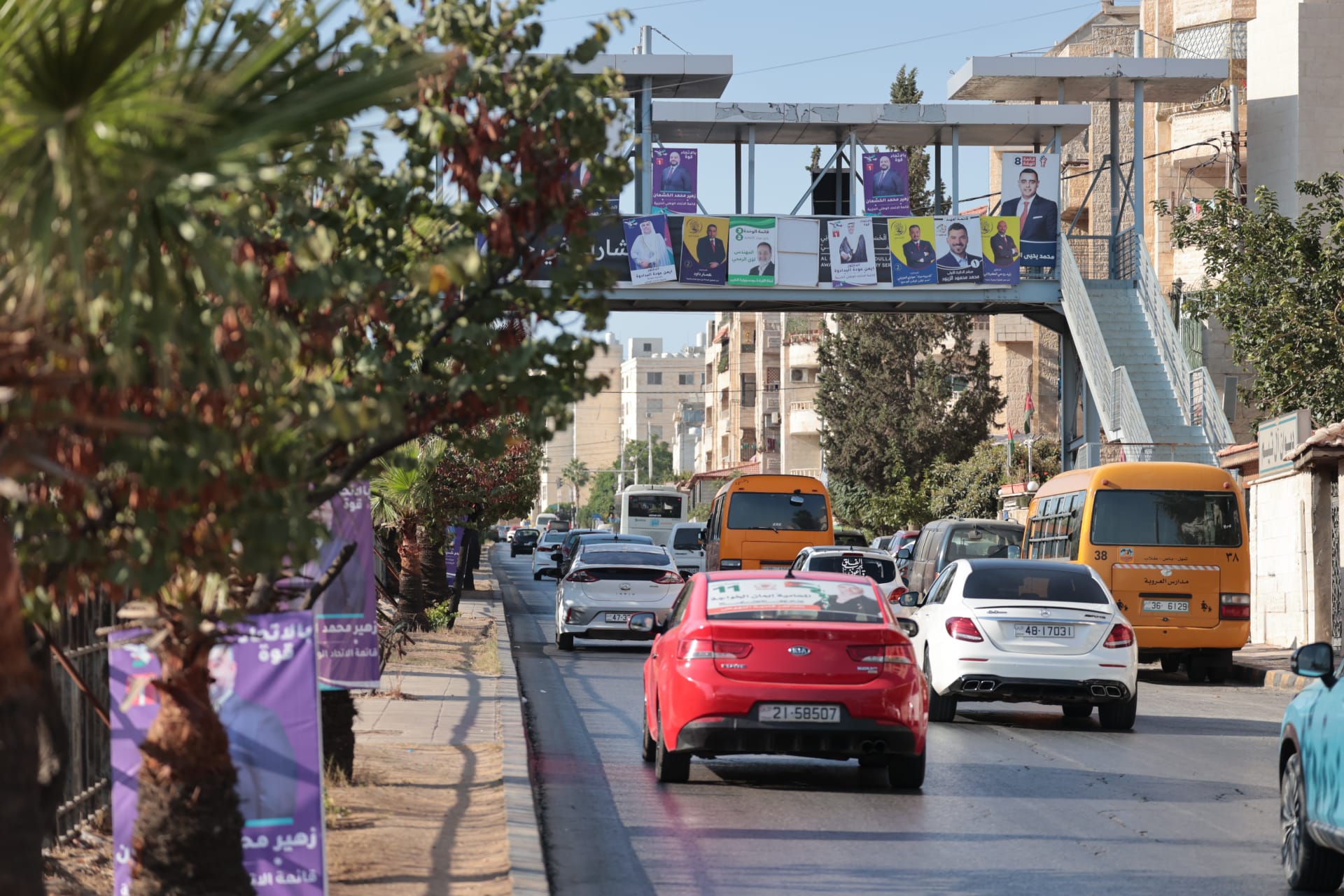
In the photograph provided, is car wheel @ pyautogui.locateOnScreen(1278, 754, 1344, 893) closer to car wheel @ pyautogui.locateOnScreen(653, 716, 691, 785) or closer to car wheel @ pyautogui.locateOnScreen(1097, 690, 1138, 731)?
car wheel @ pyautogui.locateOnScreen(653, 716, 691, 785)

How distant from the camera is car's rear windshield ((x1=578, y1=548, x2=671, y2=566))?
25922mm

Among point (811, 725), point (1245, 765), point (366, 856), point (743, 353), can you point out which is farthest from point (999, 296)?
point (743, 353)

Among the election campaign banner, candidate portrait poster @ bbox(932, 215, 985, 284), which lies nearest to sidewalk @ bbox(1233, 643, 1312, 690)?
the election campaign banner

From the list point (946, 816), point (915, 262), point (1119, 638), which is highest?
point (915, 262)

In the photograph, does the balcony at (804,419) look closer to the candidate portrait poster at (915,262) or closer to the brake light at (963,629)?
the candidate portrait poster at (915,262)

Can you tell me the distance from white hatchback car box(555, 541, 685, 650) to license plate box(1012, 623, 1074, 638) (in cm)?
968

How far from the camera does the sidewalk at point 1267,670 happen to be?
21.9 m

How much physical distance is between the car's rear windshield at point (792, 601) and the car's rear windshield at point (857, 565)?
15170 millimetres

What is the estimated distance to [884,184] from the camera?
43031 mm

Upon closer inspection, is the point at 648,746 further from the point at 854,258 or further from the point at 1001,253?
the point at 1001,253

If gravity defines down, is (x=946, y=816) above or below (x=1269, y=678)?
above

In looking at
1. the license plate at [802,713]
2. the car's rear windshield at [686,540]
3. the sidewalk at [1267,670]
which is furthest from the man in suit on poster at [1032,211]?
the license plate at [802,713]

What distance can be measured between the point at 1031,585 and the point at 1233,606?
7.67 meters

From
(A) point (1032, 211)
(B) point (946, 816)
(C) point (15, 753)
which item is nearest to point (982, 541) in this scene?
(A) point (1032, 211)
